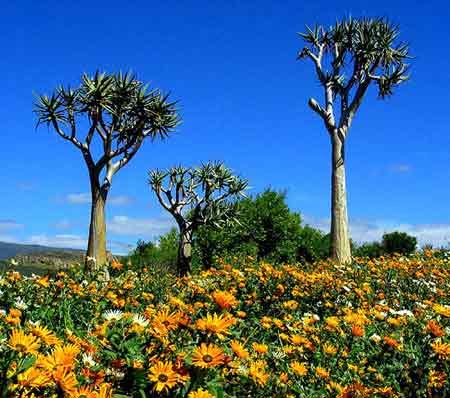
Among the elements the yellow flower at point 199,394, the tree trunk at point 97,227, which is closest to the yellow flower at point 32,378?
→ the yellow flower at point 199,394

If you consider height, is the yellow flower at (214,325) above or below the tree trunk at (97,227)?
below

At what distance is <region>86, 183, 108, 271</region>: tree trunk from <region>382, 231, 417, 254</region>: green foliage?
1268cm

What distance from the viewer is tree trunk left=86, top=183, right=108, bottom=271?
18781 millimetres

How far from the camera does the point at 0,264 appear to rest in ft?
25.9

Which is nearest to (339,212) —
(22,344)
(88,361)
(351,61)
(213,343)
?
(351,61)

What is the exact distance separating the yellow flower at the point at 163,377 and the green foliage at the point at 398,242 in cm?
2504

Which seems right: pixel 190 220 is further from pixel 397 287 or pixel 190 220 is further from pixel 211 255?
pixel 397 287

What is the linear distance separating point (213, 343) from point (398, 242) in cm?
2525

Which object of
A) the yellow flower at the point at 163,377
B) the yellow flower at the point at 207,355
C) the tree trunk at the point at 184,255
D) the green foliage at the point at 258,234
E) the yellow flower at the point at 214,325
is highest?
the green foliage at the point at 258,234

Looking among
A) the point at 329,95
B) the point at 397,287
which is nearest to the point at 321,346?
the point at 397,287

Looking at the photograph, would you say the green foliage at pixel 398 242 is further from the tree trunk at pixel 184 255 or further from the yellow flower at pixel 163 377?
the yellow flower at pixel 163 377

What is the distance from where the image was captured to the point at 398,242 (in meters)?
26.0

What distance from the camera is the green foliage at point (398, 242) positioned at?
2583cm

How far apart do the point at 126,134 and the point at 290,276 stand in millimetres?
13189
